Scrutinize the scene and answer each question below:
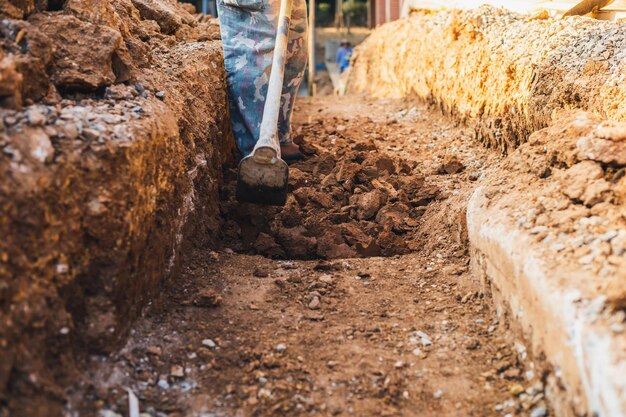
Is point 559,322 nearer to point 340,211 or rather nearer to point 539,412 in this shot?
point 539,412

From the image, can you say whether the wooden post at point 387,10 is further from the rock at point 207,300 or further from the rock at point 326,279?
the rock at point 207,300

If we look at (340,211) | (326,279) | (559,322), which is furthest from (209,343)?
(340,211)

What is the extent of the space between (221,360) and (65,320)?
53 cm

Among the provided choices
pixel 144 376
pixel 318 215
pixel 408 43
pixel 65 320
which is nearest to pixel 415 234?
pixel 318 215

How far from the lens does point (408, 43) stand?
6.42m

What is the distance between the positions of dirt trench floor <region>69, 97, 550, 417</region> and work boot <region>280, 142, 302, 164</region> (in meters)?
0.13

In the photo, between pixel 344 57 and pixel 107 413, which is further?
pixel 344 57

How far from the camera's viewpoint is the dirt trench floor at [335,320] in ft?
6.51

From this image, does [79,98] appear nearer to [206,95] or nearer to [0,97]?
[0,97]

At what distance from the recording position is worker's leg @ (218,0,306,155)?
3.62 metres

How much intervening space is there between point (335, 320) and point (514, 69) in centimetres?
201

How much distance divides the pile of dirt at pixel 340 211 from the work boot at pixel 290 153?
0.06 meters

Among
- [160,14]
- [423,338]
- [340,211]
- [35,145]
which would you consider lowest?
[423,338]

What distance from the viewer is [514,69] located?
3707mm
